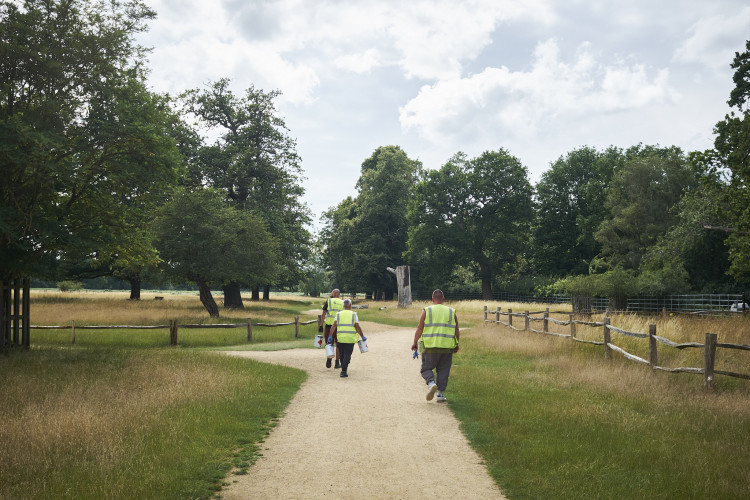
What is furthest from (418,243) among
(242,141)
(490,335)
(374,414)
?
(374,414)

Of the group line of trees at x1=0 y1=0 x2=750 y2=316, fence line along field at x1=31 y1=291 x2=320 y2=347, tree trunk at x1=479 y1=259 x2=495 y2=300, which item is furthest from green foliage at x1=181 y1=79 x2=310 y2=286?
tree trunk at x1=479 y1=259 x2=495 y2=300

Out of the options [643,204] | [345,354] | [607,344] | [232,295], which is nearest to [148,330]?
A: [345,354]

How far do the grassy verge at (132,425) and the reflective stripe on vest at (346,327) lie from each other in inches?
52.8

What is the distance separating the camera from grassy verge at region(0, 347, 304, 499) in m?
5.52

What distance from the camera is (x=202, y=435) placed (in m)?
7.30

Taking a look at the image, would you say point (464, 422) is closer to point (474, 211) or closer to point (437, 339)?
point (437, 339)

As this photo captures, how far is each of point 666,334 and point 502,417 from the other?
9.05 meters

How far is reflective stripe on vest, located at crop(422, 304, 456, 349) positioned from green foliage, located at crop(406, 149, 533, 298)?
47357 mm

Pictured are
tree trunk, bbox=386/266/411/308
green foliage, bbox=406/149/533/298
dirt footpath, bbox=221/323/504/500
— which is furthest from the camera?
green foliage, bbox=406/149/533/298

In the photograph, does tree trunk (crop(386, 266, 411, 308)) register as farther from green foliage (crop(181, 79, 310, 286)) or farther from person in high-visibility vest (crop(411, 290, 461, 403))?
person in high-visibility vest (crop(411, 290, 461, 403))

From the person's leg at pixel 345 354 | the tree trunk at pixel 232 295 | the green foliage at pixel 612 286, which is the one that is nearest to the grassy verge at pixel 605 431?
the person's leg at pixel 345 354

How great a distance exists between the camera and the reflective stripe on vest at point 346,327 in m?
12.8

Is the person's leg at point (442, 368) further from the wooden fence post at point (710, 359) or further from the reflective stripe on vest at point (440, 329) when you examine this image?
the wooden fence post at point (710, 359)

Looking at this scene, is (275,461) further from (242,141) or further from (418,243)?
(418,243)
